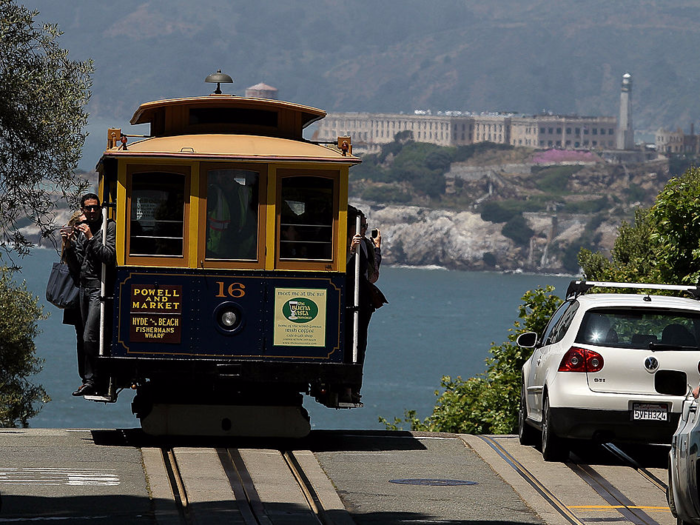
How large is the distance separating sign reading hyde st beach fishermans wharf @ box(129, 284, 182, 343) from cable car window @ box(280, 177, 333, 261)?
1.08m

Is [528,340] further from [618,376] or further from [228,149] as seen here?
[228,149]

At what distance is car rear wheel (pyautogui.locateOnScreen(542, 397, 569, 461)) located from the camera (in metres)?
11.4

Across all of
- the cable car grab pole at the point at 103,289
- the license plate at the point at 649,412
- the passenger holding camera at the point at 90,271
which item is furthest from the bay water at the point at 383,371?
the license plate at the point at 649,412

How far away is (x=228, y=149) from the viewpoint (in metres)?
12.1

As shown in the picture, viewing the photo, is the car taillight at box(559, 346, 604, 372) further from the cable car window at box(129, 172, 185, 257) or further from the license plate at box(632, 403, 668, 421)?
the cable car window at box(129, 172, 185, 257)

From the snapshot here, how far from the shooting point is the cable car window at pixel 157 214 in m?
12.0

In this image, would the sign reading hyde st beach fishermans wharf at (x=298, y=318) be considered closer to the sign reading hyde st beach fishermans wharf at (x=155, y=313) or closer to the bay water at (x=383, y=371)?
the sign reading hyde st beach fishermans wharf at (x=155, y=313)

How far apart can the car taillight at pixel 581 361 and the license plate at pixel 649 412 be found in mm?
458

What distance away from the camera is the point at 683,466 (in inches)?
292

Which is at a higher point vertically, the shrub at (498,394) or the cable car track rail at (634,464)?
the cable car track rail at (634,464)

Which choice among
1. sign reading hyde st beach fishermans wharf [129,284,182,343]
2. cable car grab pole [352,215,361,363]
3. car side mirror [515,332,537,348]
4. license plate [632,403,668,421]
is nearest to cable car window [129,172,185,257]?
sign reading hyde st beach fishermans wharf [129,284,182,343]

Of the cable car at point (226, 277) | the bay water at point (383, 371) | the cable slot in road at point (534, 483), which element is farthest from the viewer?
the bay water at point (383, 371)

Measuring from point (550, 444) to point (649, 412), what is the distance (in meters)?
0.94

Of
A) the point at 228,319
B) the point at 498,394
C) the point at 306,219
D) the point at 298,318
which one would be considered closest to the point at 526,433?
the point at 298,318
